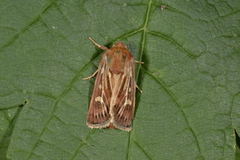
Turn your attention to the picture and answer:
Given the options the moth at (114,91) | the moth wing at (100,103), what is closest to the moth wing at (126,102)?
the moth at (114,91)

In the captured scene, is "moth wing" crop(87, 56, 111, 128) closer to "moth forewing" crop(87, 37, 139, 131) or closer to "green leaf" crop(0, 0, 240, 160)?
"moth forewing" crop(87, 37, 139, 131)

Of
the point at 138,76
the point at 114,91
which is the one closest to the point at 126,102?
the point at 114,91

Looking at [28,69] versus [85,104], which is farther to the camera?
[85,104]

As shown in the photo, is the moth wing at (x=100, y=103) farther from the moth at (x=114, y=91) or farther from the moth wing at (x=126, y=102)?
the moth wing at (x=126, y=102)

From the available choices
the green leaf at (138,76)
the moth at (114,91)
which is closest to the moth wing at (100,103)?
the moth at (114,91)

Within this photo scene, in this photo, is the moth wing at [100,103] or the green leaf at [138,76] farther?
the moth wing at [100,103]

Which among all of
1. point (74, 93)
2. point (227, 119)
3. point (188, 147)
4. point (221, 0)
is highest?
point (221, 0)

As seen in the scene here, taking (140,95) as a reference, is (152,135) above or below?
below

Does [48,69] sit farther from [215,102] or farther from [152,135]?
[215,102]

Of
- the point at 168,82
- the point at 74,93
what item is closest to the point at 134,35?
the point at 168,82
